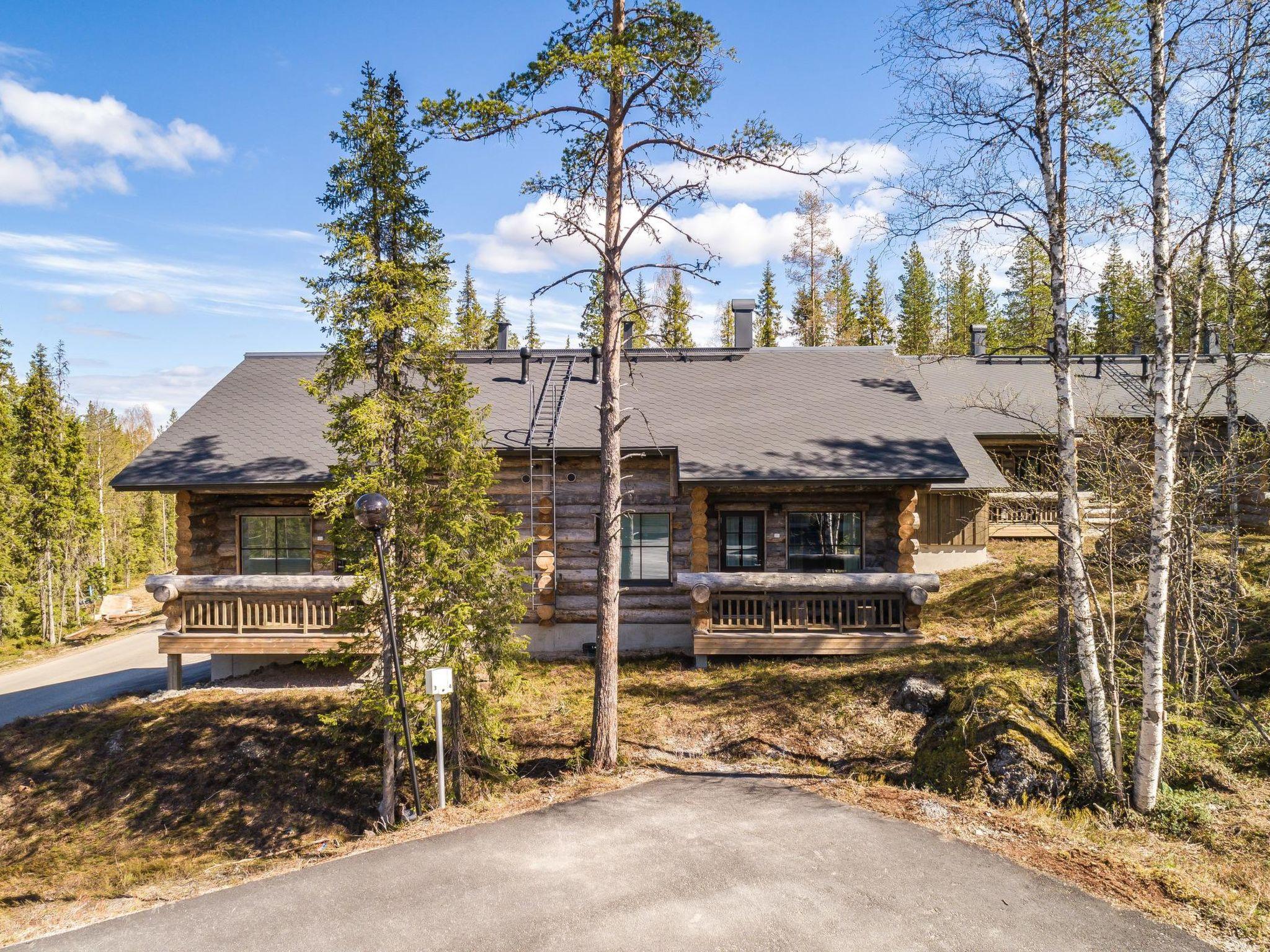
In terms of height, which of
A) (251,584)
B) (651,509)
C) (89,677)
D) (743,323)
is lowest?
(89,677)

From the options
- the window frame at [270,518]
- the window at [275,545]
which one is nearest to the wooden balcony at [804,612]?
the window frame at [270,518]

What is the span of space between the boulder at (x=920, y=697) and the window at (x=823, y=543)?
368 cm

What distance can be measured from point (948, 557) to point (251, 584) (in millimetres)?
16166

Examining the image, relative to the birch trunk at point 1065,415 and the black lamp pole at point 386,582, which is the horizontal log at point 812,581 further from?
the black lamp pole at point 386,582

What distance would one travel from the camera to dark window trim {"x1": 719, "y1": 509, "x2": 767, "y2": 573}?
13.7 m

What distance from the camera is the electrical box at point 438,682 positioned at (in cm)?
751

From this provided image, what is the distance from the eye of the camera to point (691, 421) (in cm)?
1423

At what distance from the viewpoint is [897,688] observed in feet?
34.4

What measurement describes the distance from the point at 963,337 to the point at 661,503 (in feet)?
128

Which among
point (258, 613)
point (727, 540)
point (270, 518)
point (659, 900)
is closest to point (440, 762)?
point (659, 900)

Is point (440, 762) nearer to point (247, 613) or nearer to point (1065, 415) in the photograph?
point (247, 613)

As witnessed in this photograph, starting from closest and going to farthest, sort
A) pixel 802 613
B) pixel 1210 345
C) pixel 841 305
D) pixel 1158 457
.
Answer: pixel 1158 457, pixel 802 613, pixel 1210 345, pixel 841 305

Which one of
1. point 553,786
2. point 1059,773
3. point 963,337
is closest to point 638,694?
point 553,786

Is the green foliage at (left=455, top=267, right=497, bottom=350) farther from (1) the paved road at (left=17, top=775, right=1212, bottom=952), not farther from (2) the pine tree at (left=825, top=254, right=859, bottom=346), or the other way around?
(1) the paved road at (left=17, top=775, right=1212, bottom=952)
